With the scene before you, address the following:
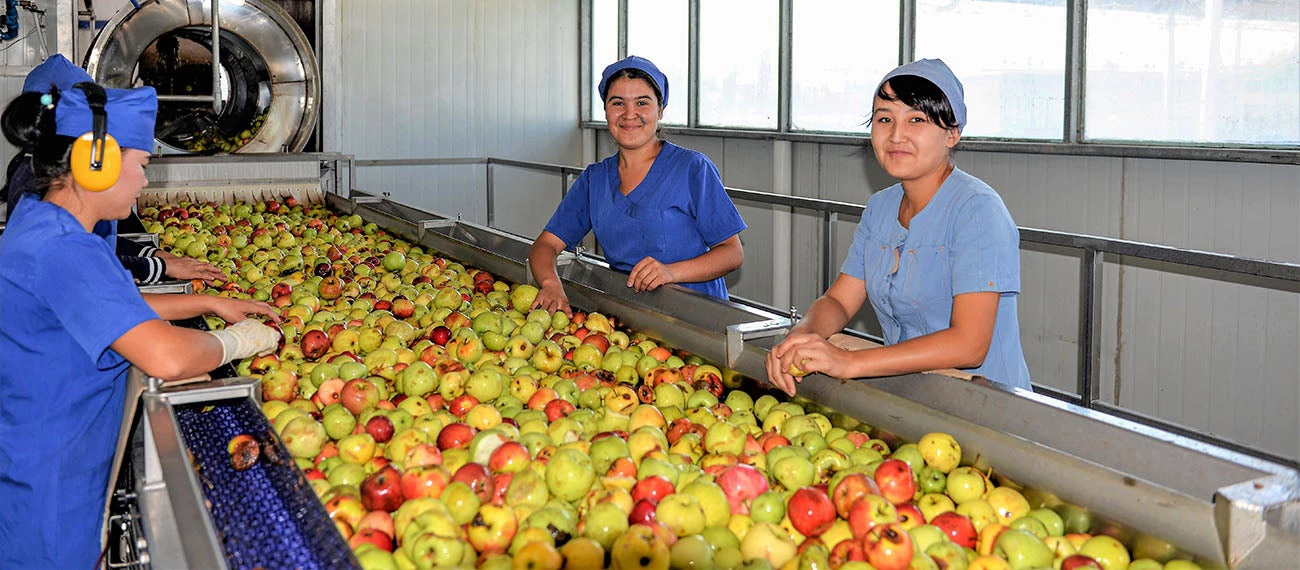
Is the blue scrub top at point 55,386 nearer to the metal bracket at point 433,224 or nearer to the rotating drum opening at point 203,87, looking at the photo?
the metal bracket at point 433,224

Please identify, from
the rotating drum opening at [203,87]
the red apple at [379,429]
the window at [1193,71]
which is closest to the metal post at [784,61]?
the window at [1193,71]

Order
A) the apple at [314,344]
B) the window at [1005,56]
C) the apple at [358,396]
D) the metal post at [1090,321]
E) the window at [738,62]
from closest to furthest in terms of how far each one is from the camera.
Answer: the apple at [358,396] < the apple at [314,344] < the metal post at [1090,321] < the window at [1005,56] < the window at [738,62]

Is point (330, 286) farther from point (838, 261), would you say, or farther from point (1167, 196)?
point (838, 261)

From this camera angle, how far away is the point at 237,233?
4934mm

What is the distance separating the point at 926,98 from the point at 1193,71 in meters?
3.81

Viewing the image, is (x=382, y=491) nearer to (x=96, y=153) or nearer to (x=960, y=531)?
(x=96, y=153)

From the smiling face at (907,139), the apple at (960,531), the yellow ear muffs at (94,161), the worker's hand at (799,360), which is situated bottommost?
the apple at (960,531)

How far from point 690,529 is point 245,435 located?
0.80 meters

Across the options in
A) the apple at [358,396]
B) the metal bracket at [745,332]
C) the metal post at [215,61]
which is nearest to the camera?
the apple at [358,396]

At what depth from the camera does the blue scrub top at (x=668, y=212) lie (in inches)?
133

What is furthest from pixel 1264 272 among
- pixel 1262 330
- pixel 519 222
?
pixel 519 222

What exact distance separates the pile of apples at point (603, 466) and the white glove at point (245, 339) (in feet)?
0.33

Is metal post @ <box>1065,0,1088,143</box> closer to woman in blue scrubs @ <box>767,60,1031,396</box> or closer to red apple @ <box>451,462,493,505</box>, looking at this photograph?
woman in blue scrubs @ <box>767,60,1031,396</box>

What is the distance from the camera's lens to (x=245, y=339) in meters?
2.28
